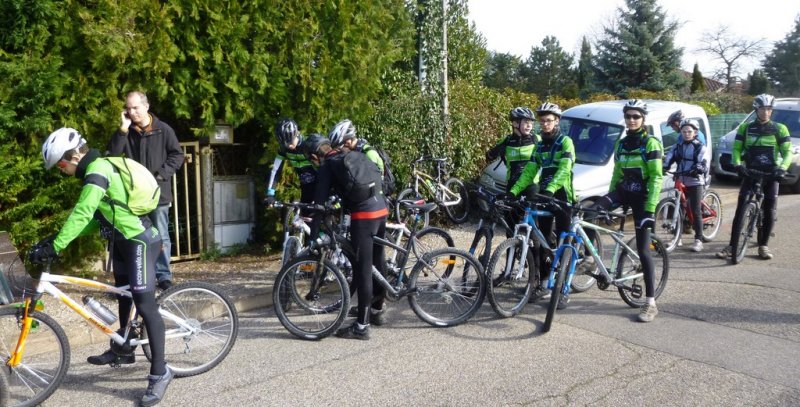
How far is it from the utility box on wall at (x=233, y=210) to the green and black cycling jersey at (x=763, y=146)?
20.9 ft

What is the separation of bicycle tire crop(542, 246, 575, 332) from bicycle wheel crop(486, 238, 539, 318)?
393mm

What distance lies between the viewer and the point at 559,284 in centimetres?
584

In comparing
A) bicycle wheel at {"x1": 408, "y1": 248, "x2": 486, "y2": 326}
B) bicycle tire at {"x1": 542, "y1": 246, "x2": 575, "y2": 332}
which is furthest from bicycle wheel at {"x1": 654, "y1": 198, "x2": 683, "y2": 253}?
bicycle wheel at {"x1": 408, "y1": 248, "x2": 486, "y2": 326}

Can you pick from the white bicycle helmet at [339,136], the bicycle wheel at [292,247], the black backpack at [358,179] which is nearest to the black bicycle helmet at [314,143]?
the white bicycle helmet at [339,136]

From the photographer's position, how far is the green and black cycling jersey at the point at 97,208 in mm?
4219

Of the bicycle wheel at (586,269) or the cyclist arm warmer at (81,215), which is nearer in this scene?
the cyclist arm warmer at (81,215)

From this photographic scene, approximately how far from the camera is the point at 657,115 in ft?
35.7

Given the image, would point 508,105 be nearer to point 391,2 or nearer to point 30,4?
point 391,2

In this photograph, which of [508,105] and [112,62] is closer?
[112,62]

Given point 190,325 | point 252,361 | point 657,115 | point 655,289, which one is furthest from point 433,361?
point 657,115

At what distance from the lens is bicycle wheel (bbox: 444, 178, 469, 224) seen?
10938 mm

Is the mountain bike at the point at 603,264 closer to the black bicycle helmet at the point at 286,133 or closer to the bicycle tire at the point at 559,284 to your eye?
the bicycle tire at the point at 559,284

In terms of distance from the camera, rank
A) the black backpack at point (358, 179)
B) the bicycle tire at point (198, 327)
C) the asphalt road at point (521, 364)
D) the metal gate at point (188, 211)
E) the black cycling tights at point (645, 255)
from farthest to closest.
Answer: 1. the metal gate at point (188, 211)
2. the black cycling tights at point (645, 255)
3. the black backpack at point (358, 179)
4. the bicycle tire at point (198, 327)
5. the asphalt road at point (521, 364)

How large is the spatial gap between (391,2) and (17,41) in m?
4.98
